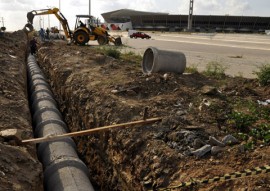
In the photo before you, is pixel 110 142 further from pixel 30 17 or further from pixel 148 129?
pixel 30 17

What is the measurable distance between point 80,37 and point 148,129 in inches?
765

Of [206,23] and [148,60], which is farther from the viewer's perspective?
[206,23]

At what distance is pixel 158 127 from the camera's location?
5902 mm

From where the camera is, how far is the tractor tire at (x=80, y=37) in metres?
24.0

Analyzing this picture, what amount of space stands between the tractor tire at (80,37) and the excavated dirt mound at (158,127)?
13980mm

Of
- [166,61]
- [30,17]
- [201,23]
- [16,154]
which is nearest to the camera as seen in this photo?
[16,154]

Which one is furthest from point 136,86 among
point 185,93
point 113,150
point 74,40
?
point 74,40

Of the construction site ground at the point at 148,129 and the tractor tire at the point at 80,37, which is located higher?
the tractor tire at the point at 80,37

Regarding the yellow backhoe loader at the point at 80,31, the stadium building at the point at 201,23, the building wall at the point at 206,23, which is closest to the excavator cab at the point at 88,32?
the yellow backhoe loader at the point at 80,31

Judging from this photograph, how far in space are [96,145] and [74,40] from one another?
1841 cm

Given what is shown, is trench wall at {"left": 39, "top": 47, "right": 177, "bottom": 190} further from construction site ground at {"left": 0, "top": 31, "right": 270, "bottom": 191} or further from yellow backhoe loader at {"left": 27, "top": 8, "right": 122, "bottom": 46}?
yellow backhoe loader at {"left": 27, "top": 8, "right": 122, "bottom": 46}

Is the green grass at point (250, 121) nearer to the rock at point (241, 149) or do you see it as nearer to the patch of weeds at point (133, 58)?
the rock at point (241, 149)

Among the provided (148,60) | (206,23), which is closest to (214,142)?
(148,60)

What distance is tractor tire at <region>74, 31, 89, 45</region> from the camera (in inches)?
944
